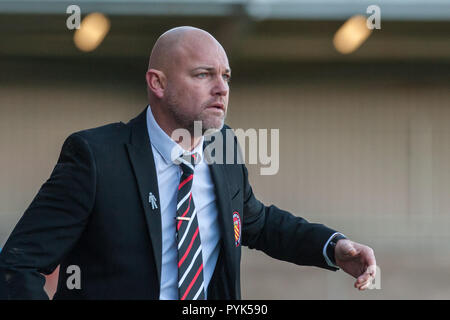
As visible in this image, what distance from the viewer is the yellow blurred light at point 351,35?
10312mm

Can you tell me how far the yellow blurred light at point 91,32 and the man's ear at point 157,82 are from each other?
300 inches

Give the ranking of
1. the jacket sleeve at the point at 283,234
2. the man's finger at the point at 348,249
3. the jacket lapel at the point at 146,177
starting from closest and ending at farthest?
the jacket lapel at the point at 146,177
the man's finger at the point at 348,249
the jacket sleeve at the point at 283,234

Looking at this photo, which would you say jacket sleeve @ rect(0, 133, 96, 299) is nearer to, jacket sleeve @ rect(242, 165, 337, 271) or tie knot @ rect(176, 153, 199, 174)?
tie knot @ rect(176, 153, 199, 174)

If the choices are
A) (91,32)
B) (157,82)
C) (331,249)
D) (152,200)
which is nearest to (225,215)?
(152,200)

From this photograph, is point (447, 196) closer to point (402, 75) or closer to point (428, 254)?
point (428, 254)

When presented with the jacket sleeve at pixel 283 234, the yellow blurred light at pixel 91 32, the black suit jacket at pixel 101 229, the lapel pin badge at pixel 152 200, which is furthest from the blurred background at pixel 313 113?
the lapel pin badge at pixel 152 200

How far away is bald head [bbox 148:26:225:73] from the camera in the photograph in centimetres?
256

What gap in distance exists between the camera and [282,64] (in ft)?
40.3

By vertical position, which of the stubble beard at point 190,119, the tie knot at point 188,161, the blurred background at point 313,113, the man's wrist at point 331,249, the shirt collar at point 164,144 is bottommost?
the man's wrist at point 331,249

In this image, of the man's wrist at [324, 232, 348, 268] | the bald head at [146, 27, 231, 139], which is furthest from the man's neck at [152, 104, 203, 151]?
the man's wrist at [324, 232, 348, 268]

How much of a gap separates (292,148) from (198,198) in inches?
395

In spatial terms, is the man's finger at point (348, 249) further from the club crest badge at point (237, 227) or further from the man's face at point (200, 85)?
the man's face at point (200, 85)

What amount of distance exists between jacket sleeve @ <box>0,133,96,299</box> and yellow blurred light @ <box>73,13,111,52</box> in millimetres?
8005

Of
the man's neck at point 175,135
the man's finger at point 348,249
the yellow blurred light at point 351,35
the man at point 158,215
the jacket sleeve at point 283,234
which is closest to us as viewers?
the man at point 158,215
